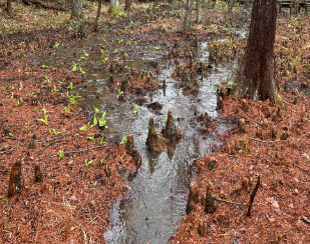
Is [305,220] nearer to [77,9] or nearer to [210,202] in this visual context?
[210,202]

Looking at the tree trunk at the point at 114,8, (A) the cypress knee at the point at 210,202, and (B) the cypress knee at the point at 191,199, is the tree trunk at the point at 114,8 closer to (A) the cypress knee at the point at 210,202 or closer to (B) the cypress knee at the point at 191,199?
(B) the cypress knee at the point at 191,199

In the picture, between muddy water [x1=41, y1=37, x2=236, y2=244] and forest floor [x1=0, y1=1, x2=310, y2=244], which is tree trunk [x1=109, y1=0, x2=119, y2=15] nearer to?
muddy water [x1=41, y1=37, x2=236, y2=244]

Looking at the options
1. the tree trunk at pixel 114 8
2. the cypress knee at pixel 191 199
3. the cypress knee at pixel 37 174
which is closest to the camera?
the cypress knee at pixel 191 199

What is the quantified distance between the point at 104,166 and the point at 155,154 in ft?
4.17

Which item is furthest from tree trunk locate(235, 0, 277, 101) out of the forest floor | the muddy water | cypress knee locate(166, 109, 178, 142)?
cypress knee locate(166, 109, 178, 142)

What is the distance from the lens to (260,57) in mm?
7172

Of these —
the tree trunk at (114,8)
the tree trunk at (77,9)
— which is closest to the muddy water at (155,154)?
the tree trunk at (77,9)

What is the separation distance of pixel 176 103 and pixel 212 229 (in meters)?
4.86

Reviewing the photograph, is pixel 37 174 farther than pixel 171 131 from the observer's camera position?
No

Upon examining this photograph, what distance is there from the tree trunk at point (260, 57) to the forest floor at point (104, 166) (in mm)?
408

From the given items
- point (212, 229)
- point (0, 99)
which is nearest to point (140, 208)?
point (212, 229)

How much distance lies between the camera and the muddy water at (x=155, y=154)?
13.8 ft

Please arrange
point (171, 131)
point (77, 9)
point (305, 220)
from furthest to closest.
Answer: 1. point (77, 9)
2. point (171, 131)
3. point (305, 220)

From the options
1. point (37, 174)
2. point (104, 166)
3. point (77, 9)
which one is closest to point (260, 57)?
point (104, 166)
